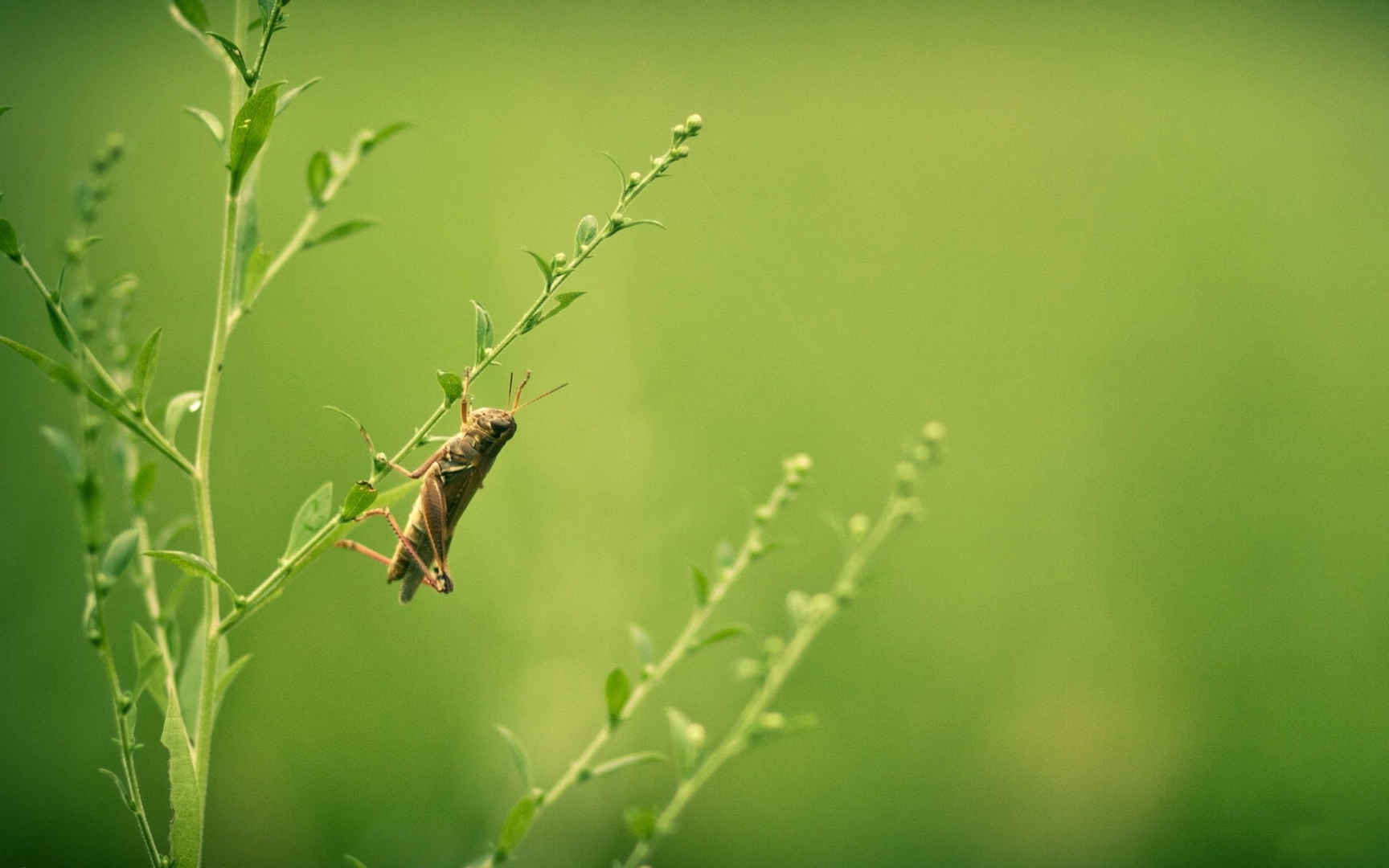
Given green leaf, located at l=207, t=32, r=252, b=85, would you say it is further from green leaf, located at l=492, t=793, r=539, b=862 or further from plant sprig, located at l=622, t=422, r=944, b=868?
plant sprig, located at l=622, t=422, r=944, b=868

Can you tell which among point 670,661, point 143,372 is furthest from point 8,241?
point 670,661

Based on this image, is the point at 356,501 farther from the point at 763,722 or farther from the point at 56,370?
the point at 763,722

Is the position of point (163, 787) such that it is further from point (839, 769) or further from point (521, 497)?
point (839, 769)

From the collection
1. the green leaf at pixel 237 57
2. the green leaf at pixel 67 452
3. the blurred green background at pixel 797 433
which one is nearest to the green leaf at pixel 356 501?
the green leaf at pixel 67 452

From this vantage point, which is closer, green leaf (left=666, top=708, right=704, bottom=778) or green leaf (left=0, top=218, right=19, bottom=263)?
green leaf (left=0, top=218, right=19, bottom=263)

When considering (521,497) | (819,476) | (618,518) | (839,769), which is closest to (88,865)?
(521,497)

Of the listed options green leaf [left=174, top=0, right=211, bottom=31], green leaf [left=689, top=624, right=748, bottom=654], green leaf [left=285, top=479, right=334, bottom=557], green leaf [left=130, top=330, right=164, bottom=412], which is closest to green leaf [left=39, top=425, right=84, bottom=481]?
green leaf [left=130, top=330, right=164, bottom=412]
